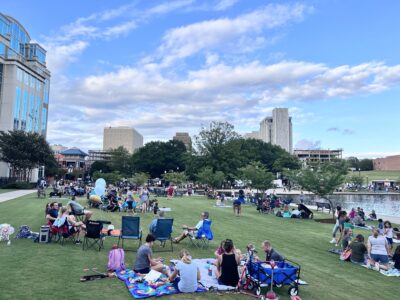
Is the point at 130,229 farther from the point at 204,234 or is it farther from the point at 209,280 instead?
the point at 209,280

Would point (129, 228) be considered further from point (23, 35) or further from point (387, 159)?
point (387, 159)

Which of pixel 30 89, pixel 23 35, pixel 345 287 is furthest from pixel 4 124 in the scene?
pixel 345 287

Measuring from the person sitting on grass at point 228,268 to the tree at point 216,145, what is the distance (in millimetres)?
49749

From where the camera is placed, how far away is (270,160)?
306 feet

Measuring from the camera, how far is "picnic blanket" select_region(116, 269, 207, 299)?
272 inches

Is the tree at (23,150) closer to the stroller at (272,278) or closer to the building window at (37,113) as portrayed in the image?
the building window at (37,113)

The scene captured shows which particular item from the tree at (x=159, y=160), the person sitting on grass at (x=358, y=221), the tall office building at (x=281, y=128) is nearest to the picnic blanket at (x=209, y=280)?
the person sitting on grass at (x=358, y=221)

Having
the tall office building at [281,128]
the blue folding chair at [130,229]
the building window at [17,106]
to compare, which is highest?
the tall office building at [281,128]

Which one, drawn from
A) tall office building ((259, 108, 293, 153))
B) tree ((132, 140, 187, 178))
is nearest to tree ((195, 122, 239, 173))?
tree ((132, 140, 187, 178))

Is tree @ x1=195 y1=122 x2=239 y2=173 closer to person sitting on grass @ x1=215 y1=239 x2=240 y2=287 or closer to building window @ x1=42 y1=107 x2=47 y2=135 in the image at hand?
building window @ x1=42 y1=107 x2=47 y2=135

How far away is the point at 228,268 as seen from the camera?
7543 mm

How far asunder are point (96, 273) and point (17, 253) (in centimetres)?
302

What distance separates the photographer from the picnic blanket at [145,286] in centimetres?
691

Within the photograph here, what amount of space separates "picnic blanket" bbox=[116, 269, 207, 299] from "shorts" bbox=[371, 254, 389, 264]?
589cm
